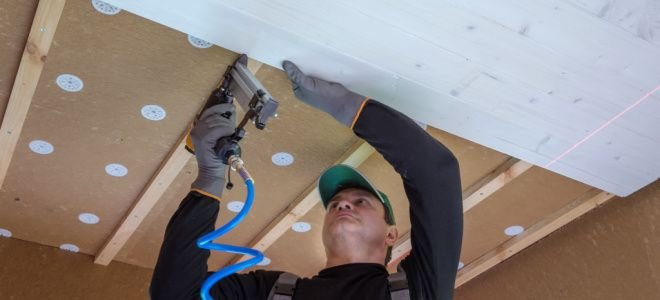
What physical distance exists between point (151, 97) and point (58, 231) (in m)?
1.07

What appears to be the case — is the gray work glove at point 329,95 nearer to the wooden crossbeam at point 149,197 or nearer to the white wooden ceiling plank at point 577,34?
the wooden crossbeam at point 149,197

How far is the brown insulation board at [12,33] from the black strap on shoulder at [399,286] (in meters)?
1.15

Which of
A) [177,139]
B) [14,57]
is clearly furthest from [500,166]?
[14,57]

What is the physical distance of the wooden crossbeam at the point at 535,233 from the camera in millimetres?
2367

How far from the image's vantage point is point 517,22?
1533 millimetres

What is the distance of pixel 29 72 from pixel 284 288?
938 millimetres

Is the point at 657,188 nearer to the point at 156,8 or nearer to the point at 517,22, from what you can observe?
the point at 517,22

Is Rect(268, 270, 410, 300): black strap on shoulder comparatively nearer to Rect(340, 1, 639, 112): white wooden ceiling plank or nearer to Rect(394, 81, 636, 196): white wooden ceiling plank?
Rect(394, 81, 636, 196): white wooden ceiling plank

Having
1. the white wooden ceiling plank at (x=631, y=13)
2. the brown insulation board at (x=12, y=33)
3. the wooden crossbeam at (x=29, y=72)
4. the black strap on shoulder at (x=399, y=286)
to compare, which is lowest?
the black strap on shoulder at (x=399, y=286)

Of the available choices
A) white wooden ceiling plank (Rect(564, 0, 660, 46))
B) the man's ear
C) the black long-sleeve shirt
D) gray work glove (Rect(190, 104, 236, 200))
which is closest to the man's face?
the man's ear

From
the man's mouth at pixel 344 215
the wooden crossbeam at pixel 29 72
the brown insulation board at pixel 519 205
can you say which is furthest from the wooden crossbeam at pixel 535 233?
the wooden crossbeam at pixel 29 72

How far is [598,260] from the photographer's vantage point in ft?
7.80

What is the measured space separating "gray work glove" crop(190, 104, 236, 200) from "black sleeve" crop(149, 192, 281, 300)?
0.12 ft

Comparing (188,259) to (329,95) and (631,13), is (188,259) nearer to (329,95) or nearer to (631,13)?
(329,95)
